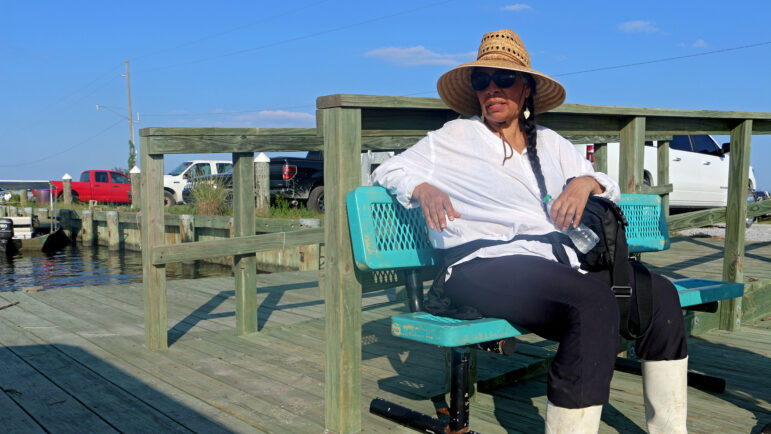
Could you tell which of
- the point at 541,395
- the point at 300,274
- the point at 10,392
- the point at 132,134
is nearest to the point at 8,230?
the point at 300,274

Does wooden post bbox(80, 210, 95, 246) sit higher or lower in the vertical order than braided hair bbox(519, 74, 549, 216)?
lower

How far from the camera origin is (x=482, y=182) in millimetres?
2488

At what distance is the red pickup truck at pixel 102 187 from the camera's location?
2844 cm

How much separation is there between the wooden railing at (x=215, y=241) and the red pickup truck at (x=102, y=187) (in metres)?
25.6

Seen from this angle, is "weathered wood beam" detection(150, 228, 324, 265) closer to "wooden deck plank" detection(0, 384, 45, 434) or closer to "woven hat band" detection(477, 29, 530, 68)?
"wooden deck plank" detection(0, 384, 45, 434)

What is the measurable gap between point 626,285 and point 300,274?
567 cm

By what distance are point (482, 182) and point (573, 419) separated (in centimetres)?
86

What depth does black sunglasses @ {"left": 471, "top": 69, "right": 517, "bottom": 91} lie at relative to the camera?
8.61 feet

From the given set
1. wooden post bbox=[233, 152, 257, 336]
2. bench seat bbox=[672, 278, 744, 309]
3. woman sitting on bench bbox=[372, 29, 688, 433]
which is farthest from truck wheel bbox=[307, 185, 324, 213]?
woman sitting on bench bbox=[372, 29, 688, 433]

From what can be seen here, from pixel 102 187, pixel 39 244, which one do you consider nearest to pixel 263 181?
pixel 39 244

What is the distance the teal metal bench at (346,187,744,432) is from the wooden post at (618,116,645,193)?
895 mm

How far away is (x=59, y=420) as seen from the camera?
2764mm

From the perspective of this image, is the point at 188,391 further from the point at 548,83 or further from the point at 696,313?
the point at 696,313

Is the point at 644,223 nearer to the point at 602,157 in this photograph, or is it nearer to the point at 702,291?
the point at 702,291
